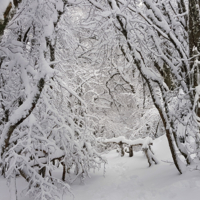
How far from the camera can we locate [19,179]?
6.34 meters

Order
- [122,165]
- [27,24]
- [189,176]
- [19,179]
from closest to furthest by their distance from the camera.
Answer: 1. [189,176]
2. [27,24]
3. [19,179]
4. [122,165]

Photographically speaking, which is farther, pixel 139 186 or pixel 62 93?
pixel 139 186

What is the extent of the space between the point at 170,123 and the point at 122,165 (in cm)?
379

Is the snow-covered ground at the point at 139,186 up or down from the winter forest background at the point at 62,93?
down

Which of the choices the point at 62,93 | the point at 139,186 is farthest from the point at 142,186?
the point at 62,93

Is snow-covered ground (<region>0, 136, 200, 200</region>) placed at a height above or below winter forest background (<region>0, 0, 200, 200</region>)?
below

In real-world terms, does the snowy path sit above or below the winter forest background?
below

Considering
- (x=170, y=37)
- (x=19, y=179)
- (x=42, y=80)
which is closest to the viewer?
(x=42, y=80)

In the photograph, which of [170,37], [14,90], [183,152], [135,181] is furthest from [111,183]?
[170,37]

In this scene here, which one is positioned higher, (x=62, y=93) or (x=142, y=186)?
(x=62, y=93)

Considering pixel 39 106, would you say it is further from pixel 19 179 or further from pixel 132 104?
pixel 132 104

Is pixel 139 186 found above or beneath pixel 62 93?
beneath

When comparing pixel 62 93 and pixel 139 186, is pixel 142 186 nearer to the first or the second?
pixel 139 186

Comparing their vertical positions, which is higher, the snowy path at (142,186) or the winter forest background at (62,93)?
the winter forest background at (62,93)
